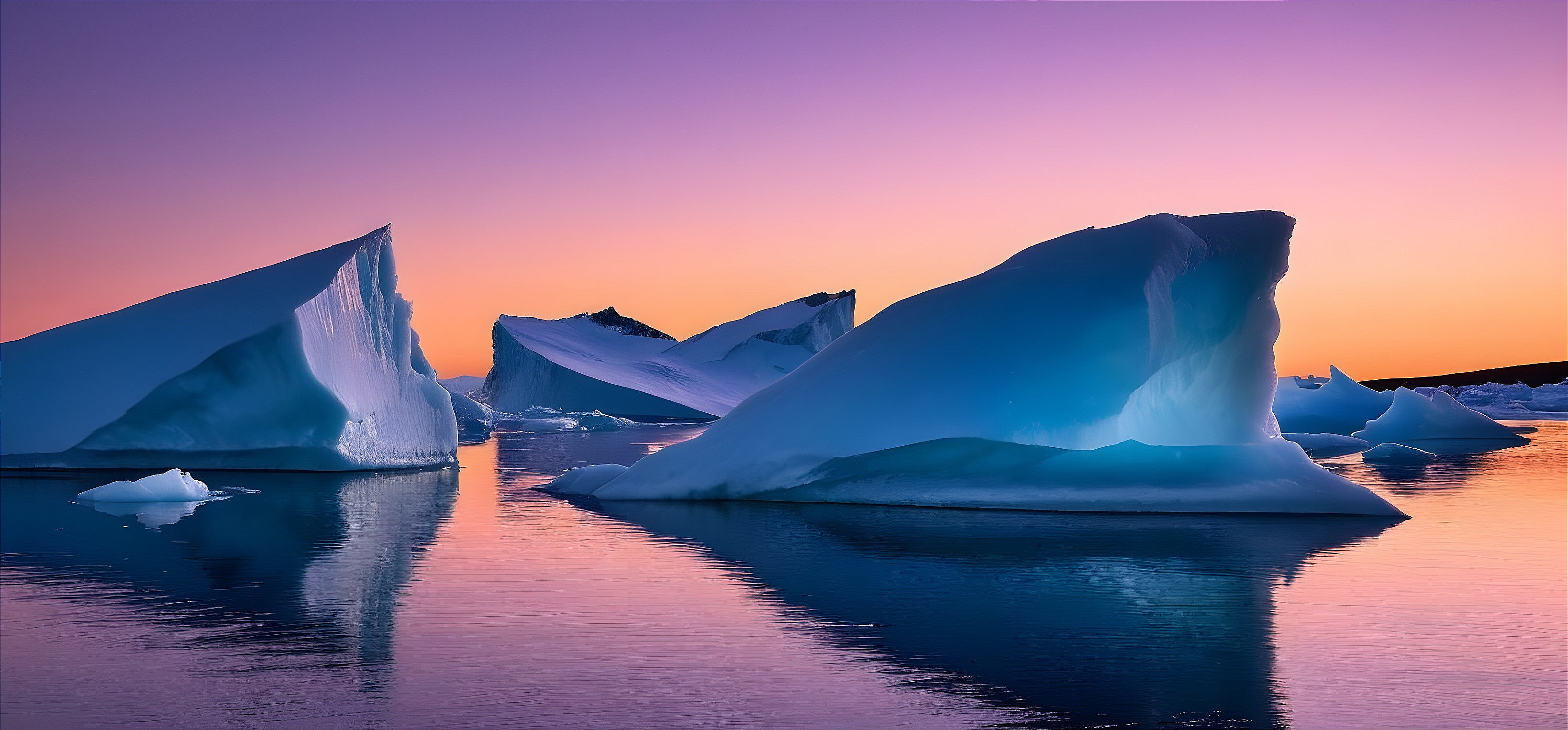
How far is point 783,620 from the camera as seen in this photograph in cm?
429

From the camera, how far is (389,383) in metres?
13.8

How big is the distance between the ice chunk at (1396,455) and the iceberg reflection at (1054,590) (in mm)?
7859

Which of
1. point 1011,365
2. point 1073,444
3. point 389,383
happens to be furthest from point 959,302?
point 389,383

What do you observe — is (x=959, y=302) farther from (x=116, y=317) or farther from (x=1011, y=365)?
(x=116, y=317)

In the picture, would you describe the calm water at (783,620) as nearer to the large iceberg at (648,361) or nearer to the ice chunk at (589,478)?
the ice chunk at (589,478)

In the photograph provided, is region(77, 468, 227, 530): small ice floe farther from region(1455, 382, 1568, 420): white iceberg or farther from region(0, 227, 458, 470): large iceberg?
region(1455, 382, 1568, 420): white iceberg

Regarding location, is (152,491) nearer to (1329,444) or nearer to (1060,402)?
(1060,402)

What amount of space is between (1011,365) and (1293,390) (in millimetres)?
20646

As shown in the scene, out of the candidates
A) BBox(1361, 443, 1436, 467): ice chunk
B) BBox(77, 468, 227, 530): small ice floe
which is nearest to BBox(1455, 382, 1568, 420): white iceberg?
BBox(1361, 443, 1436, 467): ice chunk

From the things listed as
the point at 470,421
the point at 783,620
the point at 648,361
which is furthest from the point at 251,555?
the point at 648,361

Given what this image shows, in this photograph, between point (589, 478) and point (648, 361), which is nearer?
point (589, 478)

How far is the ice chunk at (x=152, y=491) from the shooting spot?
8.98 m

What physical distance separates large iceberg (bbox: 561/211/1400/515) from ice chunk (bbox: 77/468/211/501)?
3.36m

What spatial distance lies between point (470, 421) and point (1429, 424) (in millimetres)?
Result: 18406
